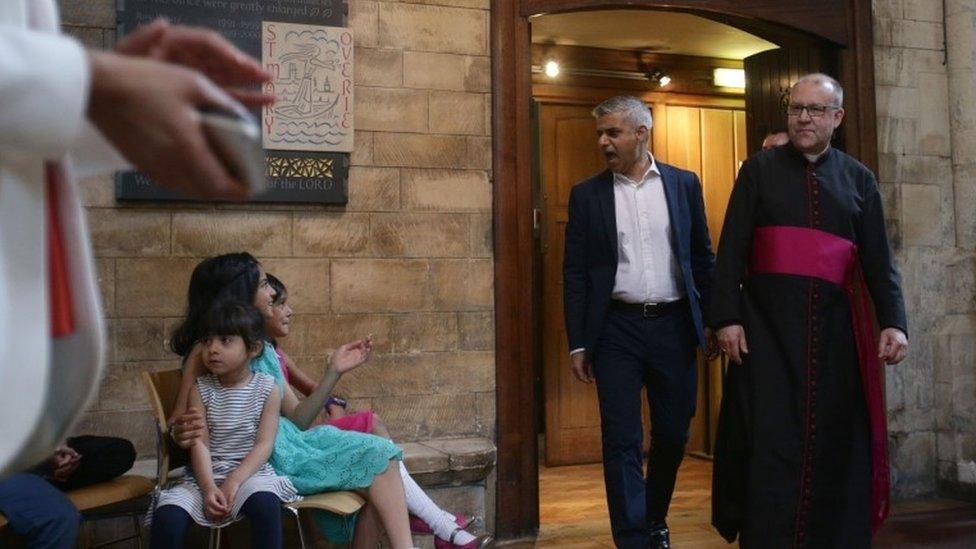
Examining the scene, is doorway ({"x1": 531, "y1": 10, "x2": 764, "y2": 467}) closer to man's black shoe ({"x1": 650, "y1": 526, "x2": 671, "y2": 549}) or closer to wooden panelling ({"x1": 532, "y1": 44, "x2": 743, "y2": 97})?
wooden panelling ({"x1": 532, "y1": 44, "x2": 743, "y2": 97})

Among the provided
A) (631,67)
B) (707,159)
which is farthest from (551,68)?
(707,159)

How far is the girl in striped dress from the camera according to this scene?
10.1 ft

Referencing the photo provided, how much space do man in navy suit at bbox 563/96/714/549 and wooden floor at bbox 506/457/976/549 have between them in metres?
0.68

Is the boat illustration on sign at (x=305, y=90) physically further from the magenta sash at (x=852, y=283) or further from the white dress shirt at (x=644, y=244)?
the magenta sash at (x=852, y=283)

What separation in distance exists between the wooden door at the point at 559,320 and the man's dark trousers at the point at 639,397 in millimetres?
2679

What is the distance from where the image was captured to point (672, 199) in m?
4.00

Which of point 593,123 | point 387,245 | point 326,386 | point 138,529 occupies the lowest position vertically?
point 138,529

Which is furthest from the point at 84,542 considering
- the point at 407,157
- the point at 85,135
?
the point at 85,135

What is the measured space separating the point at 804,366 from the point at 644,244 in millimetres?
736

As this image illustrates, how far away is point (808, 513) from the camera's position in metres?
3.55

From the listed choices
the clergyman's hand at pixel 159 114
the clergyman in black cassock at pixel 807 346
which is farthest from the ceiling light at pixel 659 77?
the clergyman's hand at pixel 159 114

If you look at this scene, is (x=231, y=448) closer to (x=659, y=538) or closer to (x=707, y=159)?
(x=659, y=538)

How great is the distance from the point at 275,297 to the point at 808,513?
1885 mm

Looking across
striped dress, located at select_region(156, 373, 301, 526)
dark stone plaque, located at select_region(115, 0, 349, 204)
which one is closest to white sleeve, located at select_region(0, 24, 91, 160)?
striped dress, located at select_region(156, 373, 301, 526)
